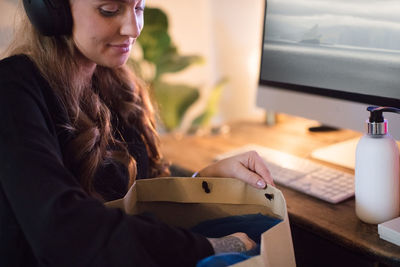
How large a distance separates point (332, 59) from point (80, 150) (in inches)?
23.2

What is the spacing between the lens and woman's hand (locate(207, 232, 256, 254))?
73 centimetres

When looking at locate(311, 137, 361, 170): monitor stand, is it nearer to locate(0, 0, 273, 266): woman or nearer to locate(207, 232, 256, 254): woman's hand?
locate(0, 0, 273, 266): woman

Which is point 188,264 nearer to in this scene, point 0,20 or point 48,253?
point 48,253

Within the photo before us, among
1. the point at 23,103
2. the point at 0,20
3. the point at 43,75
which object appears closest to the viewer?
the point at 23,103

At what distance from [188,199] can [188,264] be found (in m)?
0.19

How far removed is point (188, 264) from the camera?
2.24 ft

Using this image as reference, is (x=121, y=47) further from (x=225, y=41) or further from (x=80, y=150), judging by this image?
(x=225, y=41)

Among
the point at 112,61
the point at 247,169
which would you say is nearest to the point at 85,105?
the point at 112,61

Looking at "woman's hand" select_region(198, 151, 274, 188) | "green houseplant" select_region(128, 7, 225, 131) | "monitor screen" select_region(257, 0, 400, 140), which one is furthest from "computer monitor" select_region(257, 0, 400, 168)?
"green houseplant" select_region(128, 7, 225, 131)

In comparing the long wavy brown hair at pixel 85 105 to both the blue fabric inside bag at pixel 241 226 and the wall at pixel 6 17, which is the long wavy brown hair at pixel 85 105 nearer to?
the blue fabric inside bag at pixel 241 226

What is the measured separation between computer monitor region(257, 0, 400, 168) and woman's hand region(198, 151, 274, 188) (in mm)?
262

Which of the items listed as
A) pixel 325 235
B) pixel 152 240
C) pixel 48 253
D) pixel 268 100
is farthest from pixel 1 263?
pixel 268 100

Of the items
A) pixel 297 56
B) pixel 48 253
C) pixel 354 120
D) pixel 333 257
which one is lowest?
pixel 333 257

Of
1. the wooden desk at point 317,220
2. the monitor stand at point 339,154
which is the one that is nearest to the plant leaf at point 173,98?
the wooden desk at point 317,220
